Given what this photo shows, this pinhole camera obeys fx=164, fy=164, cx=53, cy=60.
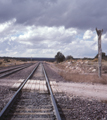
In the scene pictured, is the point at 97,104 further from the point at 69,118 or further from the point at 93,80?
the point at 93,80

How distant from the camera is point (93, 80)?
43.9ft

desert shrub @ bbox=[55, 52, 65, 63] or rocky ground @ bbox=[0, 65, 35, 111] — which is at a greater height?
desert shrub @ bbox=[55, 52, 65, 63]

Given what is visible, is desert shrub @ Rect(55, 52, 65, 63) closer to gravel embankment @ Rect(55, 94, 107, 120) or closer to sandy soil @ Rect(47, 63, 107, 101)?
sandy soil @ Rect(47, 63, 107, 101)

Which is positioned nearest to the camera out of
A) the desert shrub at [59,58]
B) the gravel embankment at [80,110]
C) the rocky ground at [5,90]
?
the gravel embankment at [80,110]

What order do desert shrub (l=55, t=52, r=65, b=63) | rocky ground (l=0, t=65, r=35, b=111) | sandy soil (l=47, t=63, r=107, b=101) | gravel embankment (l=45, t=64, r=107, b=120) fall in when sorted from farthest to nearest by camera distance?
desert shrub (l=55, t=52, r=65, b=63) → sandy soil (l=47, t=63, r=107, b=101) → rocky ground (l=0, t=65, r=35, b=111) → gravel embankment (l=45, t=64, r=107, b=120)

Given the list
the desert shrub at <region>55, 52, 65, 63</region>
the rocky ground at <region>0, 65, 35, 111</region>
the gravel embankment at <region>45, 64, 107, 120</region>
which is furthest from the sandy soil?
the desert shrub at <region>55, 52, 65, 63</region>

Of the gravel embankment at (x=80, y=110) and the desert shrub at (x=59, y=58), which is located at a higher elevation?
the desert shrub at (x=59, y=58)

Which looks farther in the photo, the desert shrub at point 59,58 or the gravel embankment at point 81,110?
the desert shrub at point 59,58

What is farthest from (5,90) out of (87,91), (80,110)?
(80,110)

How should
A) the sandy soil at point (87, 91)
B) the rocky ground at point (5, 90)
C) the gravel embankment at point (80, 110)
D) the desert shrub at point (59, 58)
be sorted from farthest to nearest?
the desert shrub at point (59, 58), the sandy soil at point (87, 91), the rocky ground at point (5, 90), the gravel embankment at point (80, 110)

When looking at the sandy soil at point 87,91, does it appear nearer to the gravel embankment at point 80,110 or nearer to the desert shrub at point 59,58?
the gravel embankment at point 80,110

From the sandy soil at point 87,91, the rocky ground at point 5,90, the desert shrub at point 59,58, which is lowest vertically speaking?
the sandy soil at point 87,91

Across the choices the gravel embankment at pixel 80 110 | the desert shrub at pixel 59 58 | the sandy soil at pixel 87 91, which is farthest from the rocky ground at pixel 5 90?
the desert shrub at pixel 59 58

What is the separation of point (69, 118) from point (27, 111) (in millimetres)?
1421
